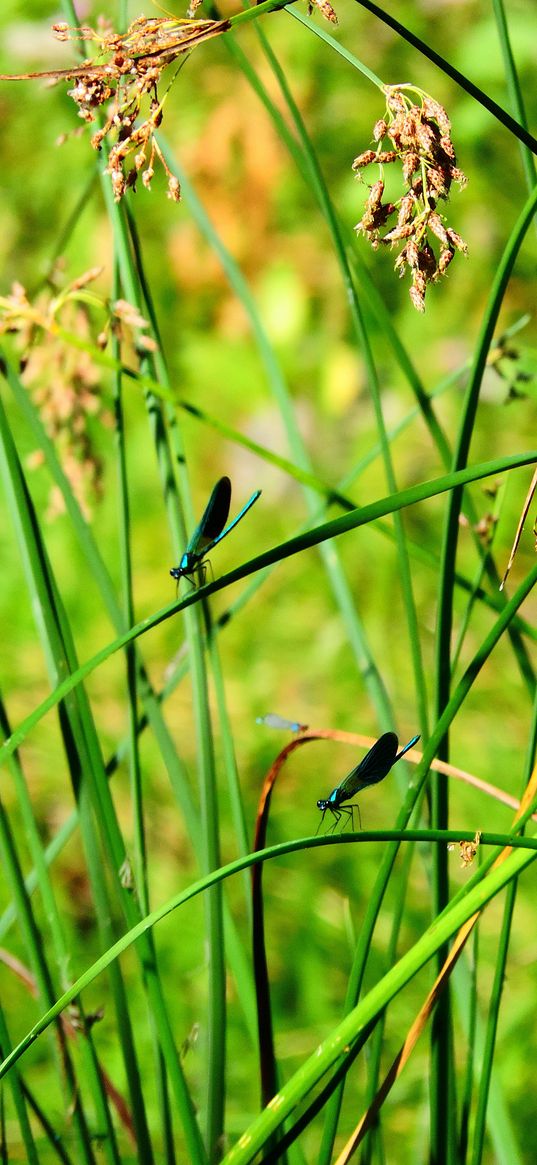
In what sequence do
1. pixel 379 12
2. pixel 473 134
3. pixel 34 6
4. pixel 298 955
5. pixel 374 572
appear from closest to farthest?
pixel 379 12 → pixel 298 955 → pixel 374 572 → pixel 473 134 → pixel 34 6

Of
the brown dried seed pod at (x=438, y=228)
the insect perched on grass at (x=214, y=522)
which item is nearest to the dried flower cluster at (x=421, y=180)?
the brown dried seed pod at (x=438, y=228)

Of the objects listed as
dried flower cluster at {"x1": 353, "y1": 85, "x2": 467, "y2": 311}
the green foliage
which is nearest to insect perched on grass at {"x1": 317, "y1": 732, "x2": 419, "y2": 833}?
the green foliage

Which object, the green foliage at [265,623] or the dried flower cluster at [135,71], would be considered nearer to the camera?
the dried flower cluster at [135,71]

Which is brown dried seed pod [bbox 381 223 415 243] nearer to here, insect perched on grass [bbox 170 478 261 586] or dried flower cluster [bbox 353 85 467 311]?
dried flower cluster [bbox 353 85 467 311]

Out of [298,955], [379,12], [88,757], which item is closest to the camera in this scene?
[379,12]

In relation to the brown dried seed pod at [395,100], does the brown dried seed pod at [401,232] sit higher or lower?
lower

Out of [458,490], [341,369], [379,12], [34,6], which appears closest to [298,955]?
[458,490]

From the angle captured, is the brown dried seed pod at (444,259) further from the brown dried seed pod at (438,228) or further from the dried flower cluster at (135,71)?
the dried flower cluster at (135,71)

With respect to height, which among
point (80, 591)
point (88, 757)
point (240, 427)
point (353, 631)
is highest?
point (240, 427)

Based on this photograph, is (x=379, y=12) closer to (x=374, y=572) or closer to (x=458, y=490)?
(x=458, y=490)
